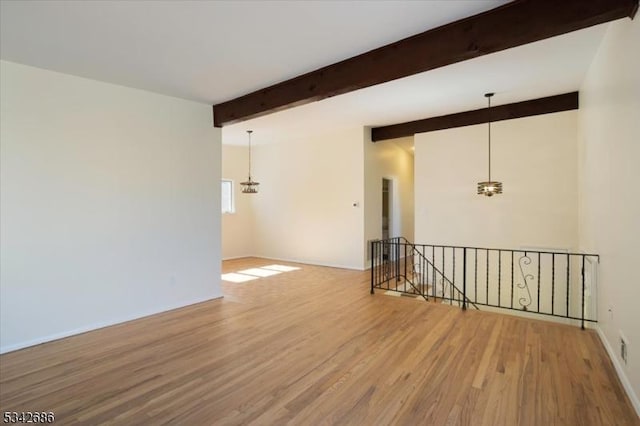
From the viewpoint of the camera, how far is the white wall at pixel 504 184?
5.05 m

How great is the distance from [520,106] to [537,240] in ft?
7.23

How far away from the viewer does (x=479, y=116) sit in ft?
18.8

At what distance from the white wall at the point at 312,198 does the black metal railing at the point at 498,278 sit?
1.03m

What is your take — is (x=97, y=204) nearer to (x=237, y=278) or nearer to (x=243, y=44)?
(x=243, y=44)

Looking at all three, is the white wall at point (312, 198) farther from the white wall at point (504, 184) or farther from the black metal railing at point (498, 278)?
the white wall at point (504, 184)

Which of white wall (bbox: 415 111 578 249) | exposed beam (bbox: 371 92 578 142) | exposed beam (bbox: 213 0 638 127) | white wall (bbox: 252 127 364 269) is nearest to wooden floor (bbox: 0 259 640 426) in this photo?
white wall (bbox: 415 111 578 249)

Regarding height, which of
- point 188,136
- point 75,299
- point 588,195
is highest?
point 188,136

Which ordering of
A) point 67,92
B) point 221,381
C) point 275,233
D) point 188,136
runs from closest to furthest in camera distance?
1. point 221,381
2. point 67,92
3. point 188,136
4. point 275,233

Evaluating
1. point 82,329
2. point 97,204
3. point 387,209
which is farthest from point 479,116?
point 82,329

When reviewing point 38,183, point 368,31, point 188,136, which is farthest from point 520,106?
point 38,183

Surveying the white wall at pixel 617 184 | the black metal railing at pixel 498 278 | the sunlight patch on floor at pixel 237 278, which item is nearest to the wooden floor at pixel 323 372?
the white wall at pixel 617 184

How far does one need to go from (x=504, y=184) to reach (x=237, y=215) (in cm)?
618

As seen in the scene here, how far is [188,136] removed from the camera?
178 inches

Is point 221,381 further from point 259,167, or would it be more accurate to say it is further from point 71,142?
point 259,167
